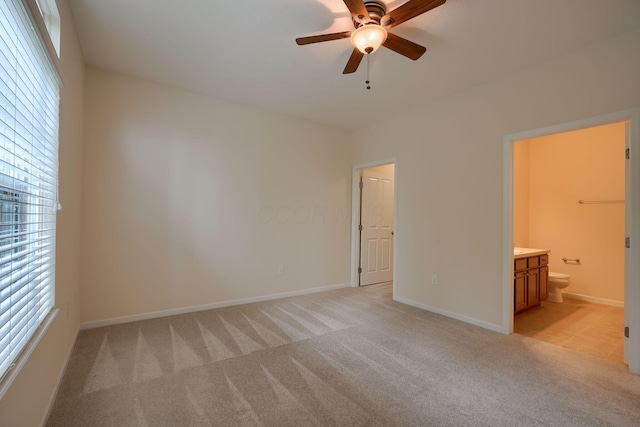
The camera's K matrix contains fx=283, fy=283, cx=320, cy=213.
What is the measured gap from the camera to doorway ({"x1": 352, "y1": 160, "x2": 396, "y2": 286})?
4.93 meters

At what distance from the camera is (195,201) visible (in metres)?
3.51

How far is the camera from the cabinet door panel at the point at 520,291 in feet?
11.0

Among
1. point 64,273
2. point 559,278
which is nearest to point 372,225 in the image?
point 559,278

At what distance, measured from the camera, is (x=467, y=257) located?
3307 mm

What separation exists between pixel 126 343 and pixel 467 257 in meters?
3.64

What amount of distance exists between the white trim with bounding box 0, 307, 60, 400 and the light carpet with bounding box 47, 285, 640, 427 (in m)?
0.55

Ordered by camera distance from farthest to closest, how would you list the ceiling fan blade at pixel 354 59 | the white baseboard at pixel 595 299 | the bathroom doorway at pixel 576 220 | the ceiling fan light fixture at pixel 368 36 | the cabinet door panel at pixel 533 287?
the white baseboard at pixel 595 299, the bathroom doorway at pixel 576 220, the cabinet door panel at pixel 533 287, the ceiling fan blade at pixel 354 59, the ceiling fan light fixture at pixel 368 36

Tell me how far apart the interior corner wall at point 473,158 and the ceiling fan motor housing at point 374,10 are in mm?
1808

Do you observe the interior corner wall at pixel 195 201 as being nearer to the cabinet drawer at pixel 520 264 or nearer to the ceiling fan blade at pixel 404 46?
the ceiling fan blade at pixel 404 46

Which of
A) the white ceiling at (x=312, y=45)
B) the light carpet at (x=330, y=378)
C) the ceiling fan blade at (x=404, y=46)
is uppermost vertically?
the white ceiling at (x=312, y=45)

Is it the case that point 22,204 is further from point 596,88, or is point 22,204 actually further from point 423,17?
point 596,88

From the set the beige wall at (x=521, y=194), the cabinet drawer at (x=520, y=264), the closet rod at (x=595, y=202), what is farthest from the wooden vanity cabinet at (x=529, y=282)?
the closet rod at (x=595, y=202)

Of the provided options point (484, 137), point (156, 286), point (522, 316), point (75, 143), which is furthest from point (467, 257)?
point (75, 143)

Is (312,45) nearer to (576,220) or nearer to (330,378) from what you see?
(330,378)
